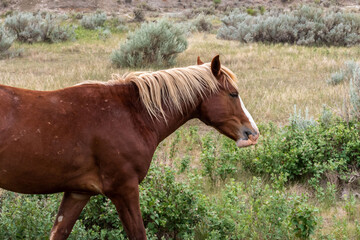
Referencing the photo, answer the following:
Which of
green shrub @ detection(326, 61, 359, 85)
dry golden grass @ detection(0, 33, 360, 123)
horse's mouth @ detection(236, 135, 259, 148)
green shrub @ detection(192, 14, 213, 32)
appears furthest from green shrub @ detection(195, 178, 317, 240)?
green shrub @ detection(192, 14, 213, 32)

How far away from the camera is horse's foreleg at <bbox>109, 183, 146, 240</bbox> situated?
2951mm

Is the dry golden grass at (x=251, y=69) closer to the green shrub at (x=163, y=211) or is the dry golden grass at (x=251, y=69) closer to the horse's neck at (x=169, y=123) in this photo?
the green shrub at (x=163, y=211)

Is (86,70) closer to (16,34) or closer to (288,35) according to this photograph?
(16,34)

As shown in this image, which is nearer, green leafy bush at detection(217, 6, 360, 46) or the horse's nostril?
the horse's nostril

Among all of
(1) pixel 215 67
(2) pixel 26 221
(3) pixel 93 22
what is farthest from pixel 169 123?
(3) pixel 93 22

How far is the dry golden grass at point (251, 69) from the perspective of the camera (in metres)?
8.27

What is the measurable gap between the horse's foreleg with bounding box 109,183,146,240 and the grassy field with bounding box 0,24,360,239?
1759 mm

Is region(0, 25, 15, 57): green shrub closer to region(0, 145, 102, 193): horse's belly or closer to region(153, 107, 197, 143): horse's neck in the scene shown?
region(153, 107, 197, 143): horse's neck

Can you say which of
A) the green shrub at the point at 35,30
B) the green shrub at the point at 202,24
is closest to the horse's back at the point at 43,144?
the green shrub at the point at 35,30

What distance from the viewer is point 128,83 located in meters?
3.32

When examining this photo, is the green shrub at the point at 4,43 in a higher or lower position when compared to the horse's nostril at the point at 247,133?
lower

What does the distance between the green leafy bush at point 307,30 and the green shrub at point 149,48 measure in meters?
4.24

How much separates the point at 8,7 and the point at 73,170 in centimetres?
3478

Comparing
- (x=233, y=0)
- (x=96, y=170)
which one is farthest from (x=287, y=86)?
(x=233, y=0)
